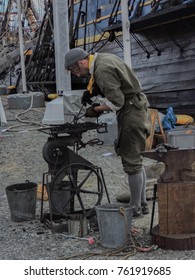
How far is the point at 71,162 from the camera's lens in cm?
468

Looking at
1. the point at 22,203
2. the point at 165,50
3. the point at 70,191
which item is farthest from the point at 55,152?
the point at 165,50

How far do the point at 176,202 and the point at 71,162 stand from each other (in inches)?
48.6

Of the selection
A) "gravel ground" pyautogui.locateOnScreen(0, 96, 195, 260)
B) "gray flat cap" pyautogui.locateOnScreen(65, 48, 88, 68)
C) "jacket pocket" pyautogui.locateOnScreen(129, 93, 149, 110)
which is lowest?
"gravel ground" pyautogui.locateOnScreen(0, 96, 195, 260)

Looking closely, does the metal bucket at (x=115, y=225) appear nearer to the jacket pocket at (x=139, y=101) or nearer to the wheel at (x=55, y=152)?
the wheel at (x=55, y=152)

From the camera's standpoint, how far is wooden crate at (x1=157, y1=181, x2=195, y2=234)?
384 centimetres

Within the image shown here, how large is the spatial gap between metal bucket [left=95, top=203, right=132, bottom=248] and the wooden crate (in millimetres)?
275

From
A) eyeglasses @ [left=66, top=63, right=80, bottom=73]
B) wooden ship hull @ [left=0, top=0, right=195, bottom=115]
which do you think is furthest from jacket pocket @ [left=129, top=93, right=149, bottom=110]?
wooden ship hull @ [left=0, top=0, right=195, bottom=115]

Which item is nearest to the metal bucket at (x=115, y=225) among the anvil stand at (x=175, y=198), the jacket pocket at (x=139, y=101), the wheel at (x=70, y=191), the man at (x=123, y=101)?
the anvil stand at (x=175, y=198)

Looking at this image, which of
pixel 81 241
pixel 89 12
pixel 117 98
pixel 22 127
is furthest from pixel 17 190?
pixel 89 12

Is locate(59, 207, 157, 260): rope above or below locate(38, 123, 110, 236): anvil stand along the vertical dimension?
below

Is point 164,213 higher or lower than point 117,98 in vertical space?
lower

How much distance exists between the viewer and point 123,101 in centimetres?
429

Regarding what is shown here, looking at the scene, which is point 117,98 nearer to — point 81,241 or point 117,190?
point 81,241

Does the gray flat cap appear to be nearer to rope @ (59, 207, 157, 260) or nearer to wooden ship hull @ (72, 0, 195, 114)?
rope @ (59, 207, 157, 260)
